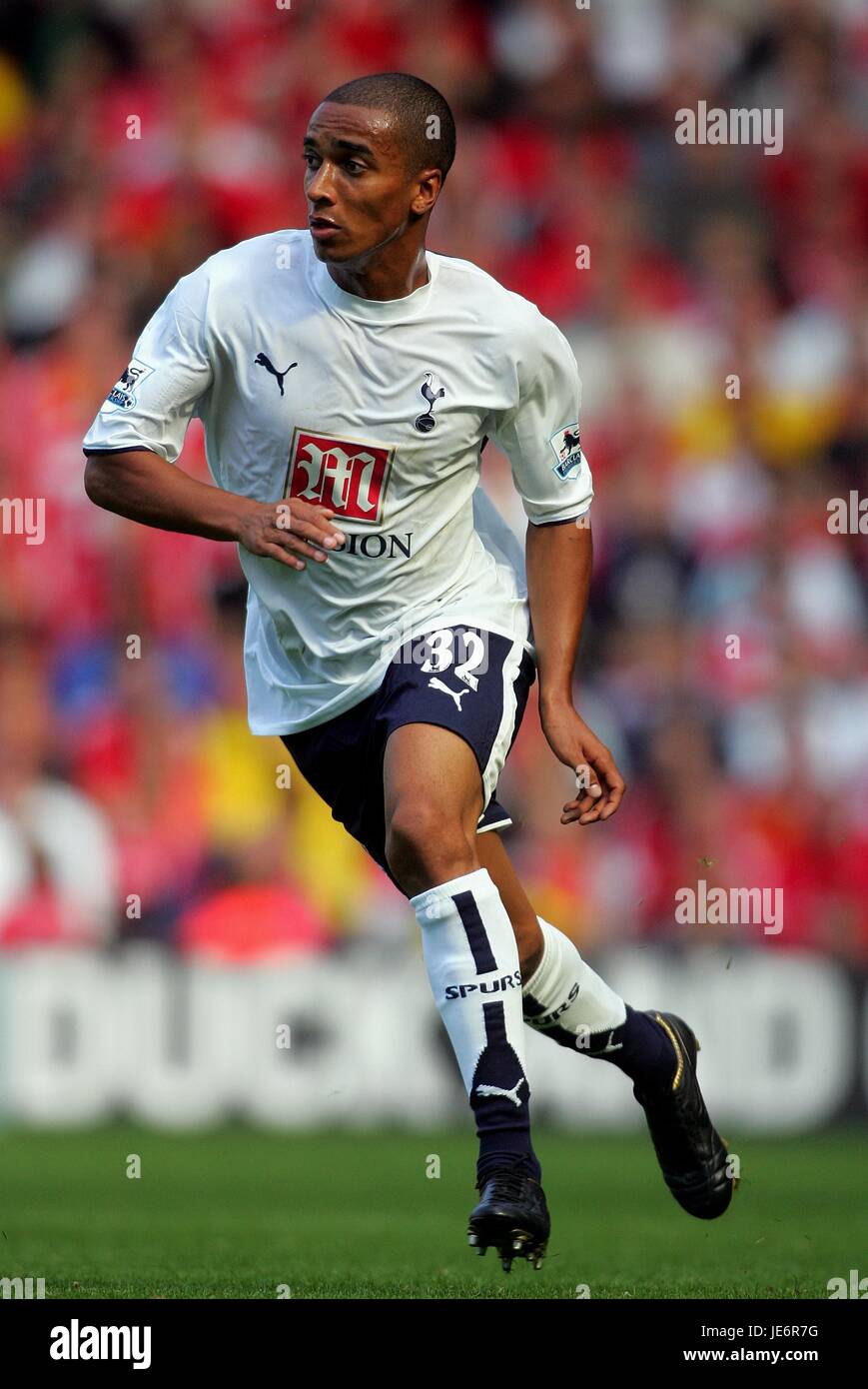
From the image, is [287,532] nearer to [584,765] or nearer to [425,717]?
[425,717]

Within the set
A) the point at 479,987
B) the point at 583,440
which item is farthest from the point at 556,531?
the point at 583,440

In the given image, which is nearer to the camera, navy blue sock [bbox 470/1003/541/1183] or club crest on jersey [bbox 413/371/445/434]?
navy blue sock [bbox 470/1003/541/1183]

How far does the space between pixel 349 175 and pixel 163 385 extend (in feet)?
2.05

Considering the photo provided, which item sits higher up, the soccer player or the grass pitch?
the soccer player

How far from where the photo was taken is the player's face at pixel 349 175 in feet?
15.2

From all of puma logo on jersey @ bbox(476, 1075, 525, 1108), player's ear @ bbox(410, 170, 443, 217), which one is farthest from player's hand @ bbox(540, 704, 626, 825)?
player's ear @ bbox(410, 170, 443, 217)

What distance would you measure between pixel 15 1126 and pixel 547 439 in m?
5.39

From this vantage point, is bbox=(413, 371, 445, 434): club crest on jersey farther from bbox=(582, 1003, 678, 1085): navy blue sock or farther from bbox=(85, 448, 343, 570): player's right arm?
bbox=(582, 1003, 678, 1085): navy blue sock

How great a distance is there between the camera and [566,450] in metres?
5.12

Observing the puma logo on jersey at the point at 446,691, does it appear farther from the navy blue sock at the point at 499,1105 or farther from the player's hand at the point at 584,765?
the navy blue sock at the point at 499,1105

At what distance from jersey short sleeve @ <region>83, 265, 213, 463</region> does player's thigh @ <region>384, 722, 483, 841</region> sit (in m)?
0.87

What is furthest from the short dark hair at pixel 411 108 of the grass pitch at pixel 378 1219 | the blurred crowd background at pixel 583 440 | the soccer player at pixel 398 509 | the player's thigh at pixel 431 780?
the blurred crowd background at pixel 583 440

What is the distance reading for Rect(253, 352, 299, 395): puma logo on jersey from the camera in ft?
15.9

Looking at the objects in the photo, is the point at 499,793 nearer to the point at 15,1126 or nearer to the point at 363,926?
the point at 363,926
